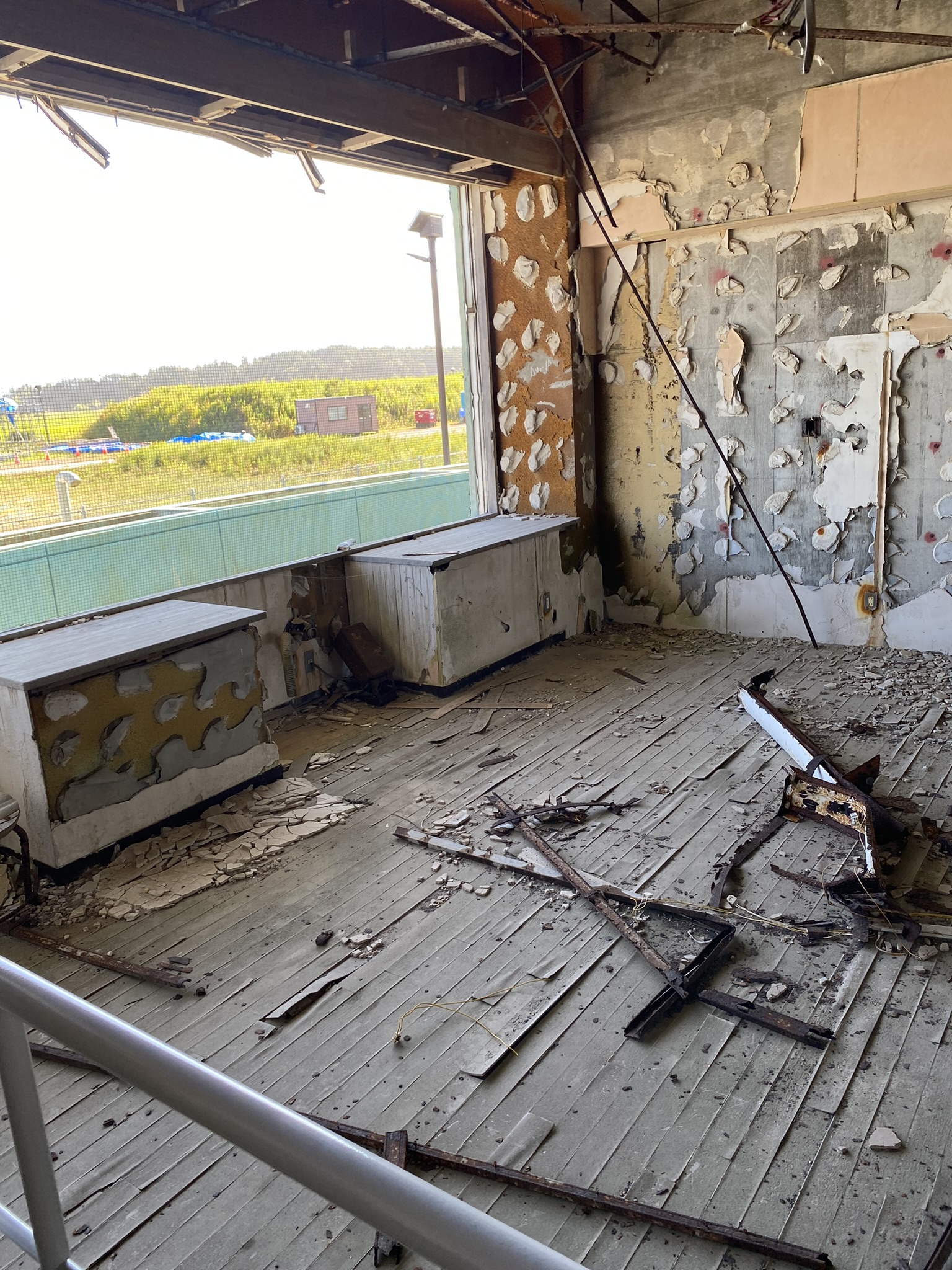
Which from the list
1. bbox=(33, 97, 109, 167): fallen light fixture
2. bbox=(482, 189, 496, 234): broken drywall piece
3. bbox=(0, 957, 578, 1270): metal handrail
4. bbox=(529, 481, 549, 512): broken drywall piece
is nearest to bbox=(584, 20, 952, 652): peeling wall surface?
bbox=(529, 481, 549, 512): broken drywall piece

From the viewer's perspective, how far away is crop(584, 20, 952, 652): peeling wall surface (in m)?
5.54

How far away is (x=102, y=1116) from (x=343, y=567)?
3691 millimetres

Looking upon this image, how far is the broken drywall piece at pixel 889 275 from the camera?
5.48 metres

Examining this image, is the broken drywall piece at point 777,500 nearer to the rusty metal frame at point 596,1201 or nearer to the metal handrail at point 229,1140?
the rusty metal frame at point 596,1201

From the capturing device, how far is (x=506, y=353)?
6730 millimetres

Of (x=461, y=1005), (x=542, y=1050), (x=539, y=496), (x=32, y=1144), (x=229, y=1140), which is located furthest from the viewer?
(x=539, y=496)

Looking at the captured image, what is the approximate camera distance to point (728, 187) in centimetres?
582

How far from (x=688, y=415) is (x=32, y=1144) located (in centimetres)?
604

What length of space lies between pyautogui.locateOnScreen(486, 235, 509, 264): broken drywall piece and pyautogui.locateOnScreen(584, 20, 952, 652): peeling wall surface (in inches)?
26.9

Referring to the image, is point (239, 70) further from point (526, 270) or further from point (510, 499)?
point (510, 499)

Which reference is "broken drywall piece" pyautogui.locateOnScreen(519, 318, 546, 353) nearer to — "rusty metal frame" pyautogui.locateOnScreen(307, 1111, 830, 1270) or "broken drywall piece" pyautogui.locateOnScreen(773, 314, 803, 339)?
"broken drywall piece" pyautogui.locateOnScreen(773, 314, 803, 339)

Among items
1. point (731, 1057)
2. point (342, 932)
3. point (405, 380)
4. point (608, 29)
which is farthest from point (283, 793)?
point (608, 29)

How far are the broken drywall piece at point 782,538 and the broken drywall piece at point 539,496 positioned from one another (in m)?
1.59

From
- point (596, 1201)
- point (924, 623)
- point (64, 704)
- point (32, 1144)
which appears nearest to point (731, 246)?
point (924, 623)
